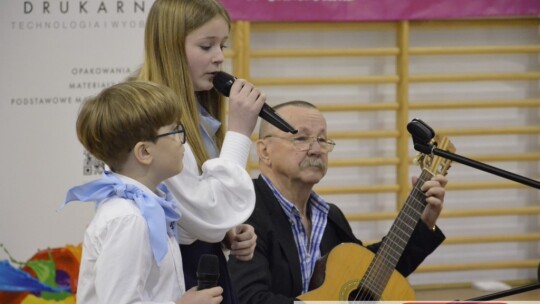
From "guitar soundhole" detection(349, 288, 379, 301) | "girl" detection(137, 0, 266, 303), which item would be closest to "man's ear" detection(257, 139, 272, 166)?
"guitar soundhole" detection(349, 288, 379, 301)

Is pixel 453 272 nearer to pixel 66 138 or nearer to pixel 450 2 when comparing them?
pixel 450 2

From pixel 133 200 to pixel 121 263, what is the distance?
139mm

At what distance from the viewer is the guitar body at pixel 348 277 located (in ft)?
8.94

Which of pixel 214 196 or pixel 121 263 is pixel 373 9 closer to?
pixel 214 196

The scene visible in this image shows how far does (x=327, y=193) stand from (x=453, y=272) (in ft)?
2.92

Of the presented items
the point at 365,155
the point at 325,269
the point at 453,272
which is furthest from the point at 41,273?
the point at 453,272

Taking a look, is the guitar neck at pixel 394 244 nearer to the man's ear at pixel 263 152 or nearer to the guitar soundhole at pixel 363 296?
the guitar soundhole at pixel 363 296

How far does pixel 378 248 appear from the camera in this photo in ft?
9.36

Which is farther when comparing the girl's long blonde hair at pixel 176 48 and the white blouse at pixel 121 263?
the girl's long blonde hair at pixel 176 48

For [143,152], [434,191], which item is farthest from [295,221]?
[143,152]

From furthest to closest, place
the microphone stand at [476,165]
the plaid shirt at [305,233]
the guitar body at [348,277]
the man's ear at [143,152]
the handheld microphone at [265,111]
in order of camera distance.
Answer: the plaid shirt at [305,233] → the guitar body at [348,277] → the microphone stand at [476,165] → the handheld microphone at [265,111] → the man's ear at [143,152]

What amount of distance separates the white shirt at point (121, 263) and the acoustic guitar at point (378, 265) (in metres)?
0.99

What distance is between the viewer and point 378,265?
278 cm

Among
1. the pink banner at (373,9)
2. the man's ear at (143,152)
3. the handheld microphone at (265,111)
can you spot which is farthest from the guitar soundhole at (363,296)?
the pink banner at (373,9)
